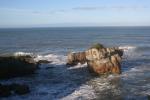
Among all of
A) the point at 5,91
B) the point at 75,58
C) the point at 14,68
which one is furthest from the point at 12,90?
the point at 75,58

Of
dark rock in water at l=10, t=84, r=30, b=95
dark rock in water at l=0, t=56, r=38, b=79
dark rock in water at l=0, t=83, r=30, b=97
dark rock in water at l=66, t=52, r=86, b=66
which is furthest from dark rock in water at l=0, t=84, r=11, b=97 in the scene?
dark rock in water at l=66, t=52, r=86, b=66

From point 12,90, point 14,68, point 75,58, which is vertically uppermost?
point 14,68

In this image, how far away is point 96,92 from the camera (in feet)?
102

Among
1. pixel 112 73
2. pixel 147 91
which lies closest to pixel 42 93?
pixel 147 91

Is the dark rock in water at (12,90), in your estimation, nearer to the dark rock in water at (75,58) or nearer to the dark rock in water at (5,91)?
the dark rock in water at (5,91)

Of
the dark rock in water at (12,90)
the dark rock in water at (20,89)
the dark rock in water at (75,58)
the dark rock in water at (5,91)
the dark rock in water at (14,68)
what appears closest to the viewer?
the dark rock in water at (5,91)

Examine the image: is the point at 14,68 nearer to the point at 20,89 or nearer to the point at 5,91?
the point at 20,89

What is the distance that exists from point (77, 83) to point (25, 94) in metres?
7.44

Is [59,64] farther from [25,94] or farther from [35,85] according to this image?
[25,94]

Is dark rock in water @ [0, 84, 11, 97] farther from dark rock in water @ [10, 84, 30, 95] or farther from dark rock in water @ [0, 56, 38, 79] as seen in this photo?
dark rock in water @ [0, 56, 38, 79]

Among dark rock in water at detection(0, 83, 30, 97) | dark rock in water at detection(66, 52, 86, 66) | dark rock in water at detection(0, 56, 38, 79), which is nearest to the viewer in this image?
dark rock in water at detection(0, 83, 30, 97)

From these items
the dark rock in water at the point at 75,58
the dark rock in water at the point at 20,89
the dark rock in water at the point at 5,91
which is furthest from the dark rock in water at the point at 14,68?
the dark rock in water at the point at 75,58

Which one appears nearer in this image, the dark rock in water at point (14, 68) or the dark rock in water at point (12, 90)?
the dark rock in water at point (12, 90)

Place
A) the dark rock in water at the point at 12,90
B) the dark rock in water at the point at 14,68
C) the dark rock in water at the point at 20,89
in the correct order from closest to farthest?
the dark rock in water at the point at 12,90 → the dark rock in water at the point at 20,89 → the dark rock in water at the point at 14,68
